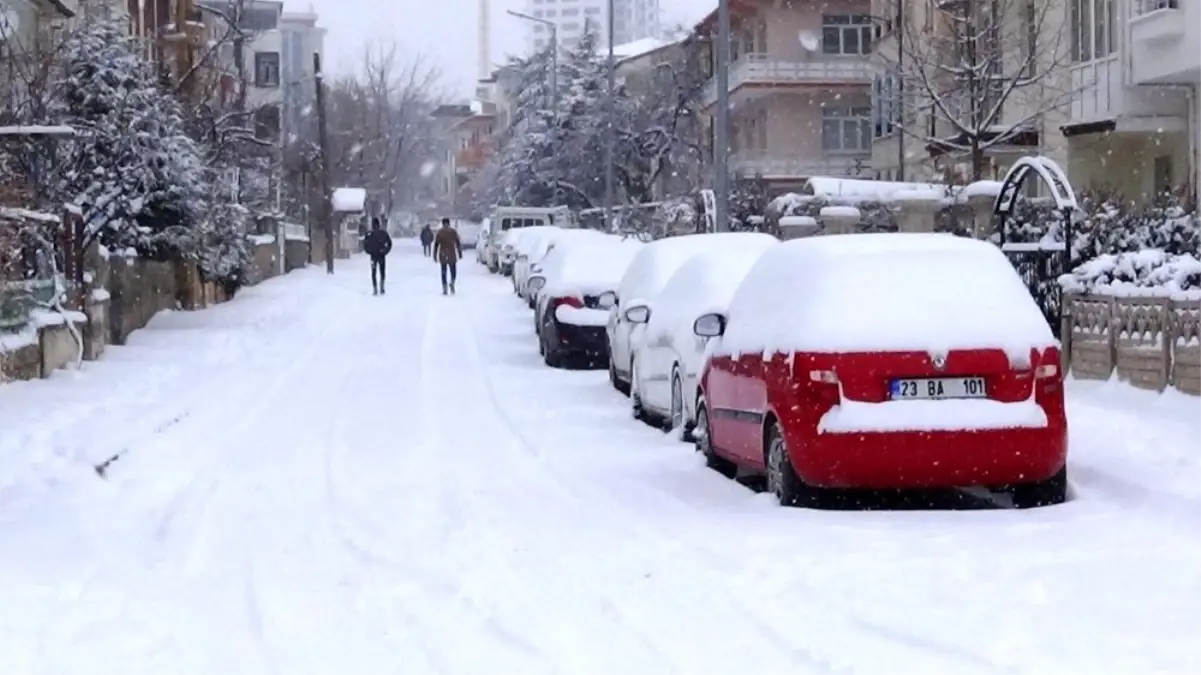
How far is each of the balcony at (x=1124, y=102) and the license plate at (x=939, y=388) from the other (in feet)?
71.7

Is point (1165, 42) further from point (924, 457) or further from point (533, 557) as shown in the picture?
point (533, 557)

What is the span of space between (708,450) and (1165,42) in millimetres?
18974

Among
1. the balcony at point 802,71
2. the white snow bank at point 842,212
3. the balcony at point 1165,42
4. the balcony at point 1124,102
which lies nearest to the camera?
the white snow bank at point 842,212

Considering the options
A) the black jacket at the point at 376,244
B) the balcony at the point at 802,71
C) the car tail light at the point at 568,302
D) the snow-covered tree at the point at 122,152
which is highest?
the balcony at the point at 802,71

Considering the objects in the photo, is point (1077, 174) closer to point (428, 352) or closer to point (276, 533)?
point (428, 352)

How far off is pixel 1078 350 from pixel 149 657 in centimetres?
1087

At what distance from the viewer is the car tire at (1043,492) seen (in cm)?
1044

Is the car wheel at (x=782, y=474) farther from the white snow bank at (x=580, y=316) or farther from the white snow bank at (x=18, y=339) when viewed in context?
the white snow bank at (x=580, y=316)

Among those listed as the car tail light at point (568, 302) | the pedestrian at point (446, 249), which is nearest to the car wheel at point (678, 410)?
the car tail light at point (568, 302)

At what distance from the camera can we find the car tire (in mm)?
10438

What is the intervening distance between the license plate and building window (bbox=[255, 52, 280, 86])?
79.7 meters

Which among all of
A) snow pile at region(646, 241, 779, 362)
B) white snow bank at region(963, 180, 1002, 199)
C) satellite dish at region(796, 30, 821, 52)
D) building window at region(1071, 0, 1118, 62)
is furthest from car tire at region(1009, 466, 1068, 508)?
satellite dish at region(796, 30, 821, 52)

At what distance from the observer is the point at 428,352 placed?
81.6 feet

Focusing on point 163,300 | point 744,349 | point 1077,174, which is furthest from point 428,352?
point 1077,174
